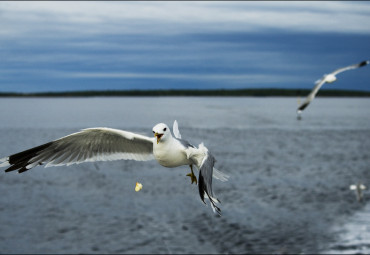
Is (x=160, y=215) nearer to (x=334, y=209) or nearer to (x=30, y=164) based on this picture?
(x=334, y=209)

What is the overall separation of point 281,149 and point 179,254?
54913 millimetres

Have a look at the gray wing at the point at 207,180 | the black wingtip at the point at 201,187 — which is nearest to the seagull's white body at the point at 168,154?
the gray wing at the point at 207,180

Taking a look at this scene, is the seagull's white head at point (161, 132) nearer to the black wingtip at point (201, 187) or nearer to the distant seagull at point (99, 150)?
the distant seagull at point (99, 150)

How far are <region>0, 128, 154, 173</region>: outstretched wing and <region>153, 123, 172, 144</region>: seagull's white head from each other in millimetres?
1902

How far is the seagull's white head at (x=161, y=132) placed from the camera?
19.8 ft

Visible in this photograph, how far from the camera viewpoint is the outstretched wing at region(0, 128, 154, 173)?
8.49 meters

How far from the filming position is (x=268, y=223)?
45.2 metres

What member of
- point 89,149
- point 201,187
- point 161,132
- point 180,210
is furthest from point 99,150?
point 180,210

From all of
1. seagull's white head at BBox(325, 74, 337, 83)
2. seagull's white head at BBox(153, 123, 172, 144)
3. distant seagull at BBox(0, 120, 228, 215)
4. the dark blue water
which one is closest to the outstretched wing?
distant seagull at BBox(0, 120, 228, 215)

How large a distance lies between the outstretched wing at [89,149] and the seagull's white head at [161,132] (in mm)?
1902

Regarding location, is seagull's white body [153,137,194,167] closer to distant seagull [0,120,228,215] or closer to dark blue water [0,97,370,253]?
distant seagull [0,120,228,215]

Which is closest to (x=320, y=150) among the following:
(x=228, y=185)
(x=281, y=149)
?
(x=281, y=149)

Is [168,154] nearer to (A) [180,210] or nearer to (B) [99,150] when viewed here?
(B) [99,150]

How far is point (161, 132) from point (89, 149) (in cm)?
349
